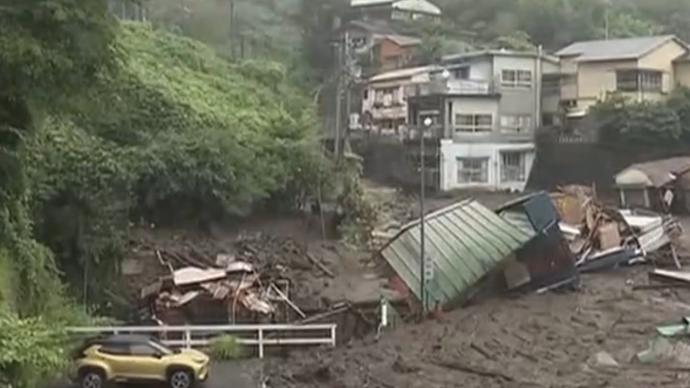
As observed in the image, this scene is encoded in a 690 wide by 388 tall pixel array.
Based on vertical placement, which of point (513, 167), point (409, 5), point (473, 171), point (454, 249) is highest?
point (409, 5)

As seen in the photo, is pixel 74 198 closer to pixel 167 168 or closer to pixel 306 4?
pixel 167 168

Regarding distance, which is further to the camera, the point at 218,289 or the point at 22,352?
the point at 218,289

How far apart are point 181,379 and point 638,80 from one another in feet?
81.5

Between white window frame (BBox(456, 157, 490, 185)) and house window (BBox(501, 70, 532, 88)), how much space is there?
349 cm

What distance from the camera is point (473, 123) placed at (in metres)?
32.1

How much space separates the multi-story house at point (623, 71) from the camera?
104ft

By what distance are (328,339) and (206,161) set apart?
637 cm

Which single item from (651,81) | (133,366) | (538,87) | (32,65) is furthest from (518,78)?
(32,65)

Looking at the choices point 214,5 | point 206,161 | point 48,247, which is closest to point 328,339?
point 48,247

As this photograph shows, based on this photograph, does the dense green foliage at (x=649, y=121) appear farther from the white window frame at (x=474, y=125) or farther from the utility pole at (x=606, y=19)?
the utility pole at (x=606, y=19)

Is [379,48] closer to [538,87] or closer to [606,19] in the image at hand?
[538,87]

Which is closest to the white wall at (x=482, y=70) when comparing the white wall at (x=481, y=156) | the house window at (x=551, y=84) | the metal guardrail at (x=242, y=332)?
the house window at (x=551, y=84)

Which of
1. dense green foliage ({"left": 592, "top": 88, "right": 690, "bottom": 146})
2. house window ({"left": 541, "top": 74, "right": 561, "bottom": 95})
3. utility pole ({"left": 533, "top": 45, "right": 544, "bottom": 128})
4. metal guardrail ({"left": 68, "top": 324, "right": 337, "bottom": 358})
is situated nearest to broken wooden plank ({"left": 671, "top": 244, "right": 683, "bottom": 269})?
dense green foliage ({"left": 592, "top": 88, "right": 690, "bottom": 146})

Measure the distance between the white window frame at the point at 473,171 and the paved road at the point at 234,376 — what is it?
18.9 metres
